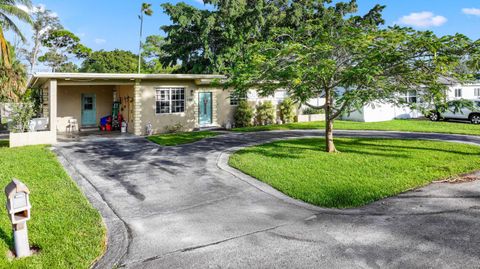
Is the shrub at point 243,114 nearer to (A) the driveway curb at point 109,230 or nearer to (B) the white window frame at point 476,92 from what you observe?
(A) the driveway curb at point 109,230

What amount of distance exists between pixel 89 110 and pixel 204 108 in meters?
6.47

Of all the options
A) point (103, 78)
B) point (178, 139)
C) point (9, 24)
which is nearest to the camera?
point (178, 139)

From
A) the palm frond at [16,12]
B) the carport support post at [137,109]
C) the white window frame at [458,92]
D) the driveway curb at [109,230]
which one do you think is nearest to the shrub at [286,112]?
the carport support post at [137,109]

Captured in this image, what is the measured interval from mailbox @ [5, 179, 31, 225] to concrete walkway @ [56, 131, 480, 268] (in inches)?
48.3

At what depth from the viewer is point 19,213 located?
4375 mm

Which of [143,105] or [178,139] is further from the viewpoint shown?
[143,105]

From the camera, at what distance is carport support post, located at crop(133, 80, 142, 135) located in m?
15.8

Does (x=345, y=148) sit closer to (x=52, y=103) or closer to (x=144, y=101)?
(x=144, y=101)

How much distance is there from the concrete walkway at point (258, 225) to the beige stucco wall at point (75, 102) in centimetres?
1013

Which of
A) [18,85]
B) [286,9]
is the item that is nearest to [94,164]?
[18,85]

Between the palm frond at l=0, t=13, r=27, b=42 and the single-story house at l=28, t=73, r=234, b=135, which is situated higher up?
the palm frond at l=0, t=13, r=27, b=42

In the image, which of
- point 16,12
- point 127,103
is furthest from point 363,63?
point 16,12

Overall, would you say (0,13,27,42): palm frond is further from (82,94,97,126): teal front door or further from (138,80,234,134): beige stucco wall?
(138,80,234,134): beige stucco wall

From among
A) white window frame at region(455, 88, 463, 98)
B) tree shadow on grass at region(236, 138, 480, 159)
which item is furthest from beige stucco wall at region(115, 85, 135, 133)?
white window frame at region(455, 88, 463, 98)
